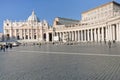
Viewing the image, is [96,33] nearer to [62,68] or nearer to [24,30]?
[24,30]

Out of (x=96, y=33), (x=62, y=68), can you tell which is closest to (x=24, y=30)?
(x=96, y=33)

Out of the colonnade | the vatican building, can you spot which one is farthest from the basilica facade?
the colonnade

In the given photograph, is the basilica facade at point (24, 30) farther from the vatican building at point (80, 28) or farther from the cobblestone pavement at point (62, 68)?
the cobblestone pavement at point (62, 68)

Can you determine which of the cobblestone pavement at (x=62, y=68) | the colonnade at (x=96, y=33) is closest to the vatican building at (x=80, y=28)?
the colonnade at (x=96, y=33)

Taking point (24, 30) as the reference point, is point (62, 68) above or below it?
below

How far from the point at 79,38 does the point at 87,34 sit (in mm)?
5830

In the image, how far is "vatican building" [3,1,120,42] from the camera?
62656mm

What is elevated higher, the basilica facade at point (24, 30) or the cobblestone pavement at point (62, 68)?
the basilica facade at point (24, 30)

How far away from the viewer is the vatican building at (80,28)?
62.7 m

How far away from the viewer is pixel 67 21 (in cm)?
14262

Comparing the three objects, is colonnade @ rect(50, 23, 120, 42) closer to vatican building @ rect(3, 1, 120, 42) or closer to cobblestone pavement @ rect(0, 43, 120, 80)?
vatican building @ rect(3, 1, 120, 42)

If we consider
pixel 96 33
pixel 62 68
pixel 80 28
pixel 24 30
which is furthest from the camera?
pixel 24 30

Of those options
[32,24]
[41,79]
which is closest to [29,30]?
[32,24]

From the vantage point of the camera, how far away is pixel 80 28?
87750 mm
